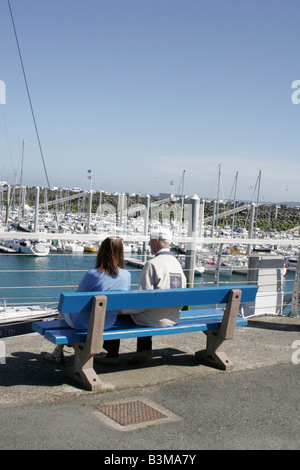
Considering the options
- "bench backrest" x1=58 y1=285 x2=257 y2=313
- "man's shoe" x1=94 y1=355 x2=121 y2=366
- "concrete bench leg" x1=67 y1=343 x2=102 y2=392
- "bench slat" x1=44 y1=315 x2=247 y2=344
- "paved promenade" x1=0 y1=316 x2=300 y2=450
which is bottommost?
"paved promenade" x1=0 y1=316 x2=300 y2=450

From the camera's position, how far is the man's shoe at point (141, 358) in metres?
5.24

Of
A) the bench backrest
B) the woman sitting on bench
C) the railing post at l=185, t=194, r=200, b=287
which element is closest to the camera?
the bench backrest

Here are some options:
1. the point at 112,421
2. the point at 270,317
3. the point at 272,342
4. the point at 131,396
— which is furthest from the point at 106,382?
the point at 270,317

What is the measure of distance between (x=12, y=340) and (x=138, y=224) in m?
76.0

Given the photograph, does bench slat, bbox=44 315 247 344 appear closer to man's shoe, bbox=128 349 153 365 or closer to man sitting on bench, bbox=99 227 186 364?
man sitting on bench, bbox=99 227 186 364

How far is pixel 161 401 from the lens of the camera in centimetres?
437

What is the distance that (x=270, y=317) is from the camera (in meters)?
7.90

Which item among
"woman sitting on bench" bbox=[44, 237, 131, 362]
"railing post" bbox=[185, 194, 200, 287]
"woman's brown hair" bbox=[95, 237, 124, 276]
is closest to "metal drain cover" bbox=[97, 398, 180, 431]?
"woman sitting on bench" bbox=[44, 237, 131, 362]

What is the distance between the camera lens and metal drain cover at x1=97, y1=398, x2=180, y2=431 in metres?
3.85

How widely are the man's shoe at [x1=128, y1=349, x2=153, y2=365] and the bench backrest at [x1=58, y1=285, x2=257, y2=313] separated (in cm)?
76

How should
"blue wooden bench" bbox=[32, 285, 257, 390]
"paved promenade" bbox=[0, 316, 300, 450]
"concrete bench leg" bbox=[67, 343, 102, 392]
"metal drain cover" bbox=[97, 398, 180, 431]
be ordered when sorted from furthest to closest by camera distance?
1. "concrete bench leg" bbox=[67, 343, 102, 392]
2. "blue wooden bench" bbox=[32, 285, 257, 390]
3. "metal drain cover" bbox=[97, 398, 180, 431]
4. "paved promenade" bbox=[0, 316, 300, 450]

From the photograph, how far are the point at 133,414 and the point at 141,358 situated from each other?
1227mm

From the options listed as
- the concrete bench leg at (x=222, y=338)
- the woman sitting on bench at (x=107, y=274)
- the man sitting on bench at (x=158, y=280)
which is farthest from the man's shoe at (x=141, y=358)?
the woman sitting on bench at (x=107, y=274)
